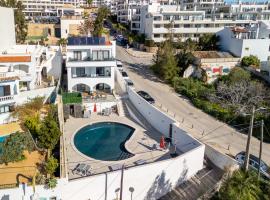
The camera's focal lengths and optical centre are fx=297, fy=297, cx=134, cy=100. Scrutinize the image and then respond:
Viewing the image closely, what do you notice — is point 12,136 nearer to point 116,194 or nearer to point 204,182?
point 116,194

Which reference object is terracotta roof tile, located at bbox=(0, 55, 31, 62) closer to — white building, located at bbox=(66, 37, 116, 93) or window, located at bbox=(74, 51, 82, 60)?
white building, located at bbox=(66, 37, 116, 93)

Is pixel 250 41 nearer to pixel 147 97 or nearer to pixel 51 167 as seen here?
pixel 147 97

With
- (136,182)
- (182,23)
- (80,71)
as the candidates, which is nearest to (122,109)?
(80,71)

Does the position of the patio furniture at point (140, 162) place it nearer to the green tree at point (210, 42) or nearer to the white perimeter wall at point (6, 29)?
the white perimeter wall at point (6, 29)

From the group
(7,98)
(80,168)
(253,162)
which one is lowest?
(80,168)

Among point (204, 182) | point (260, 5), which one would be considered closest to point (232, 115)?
point (204, 182)

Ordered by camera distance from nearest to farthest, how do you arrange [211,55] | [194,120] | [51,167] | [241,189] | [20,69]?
[241,189], [51,167], [194,120], [20,69], [211,55]

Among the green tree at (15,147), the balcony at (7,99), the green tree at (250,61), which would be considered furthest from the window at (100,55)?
the green tree at (250,61)
